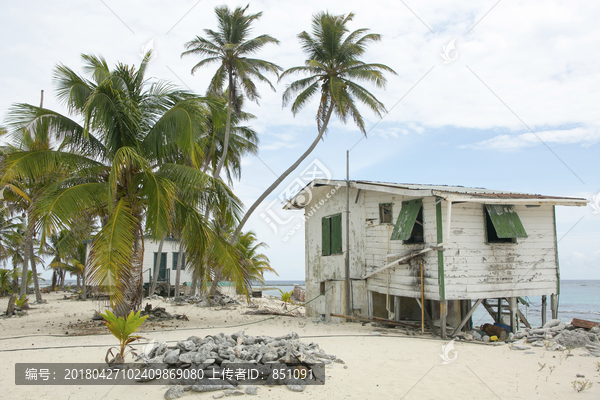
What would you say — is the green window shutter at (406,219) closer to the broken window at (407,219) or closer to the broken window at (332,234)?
the broken window at (407,219)

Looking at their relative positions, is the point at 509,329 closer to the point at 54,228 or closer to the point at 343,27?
the point at 54,228

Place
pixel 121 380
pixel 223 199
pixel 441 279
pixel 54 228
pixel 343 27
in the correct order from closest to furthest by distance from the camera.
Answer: pixel 121 380
pixel 54 228
pixel 441 279
pixel 223 199
pixel 343 27

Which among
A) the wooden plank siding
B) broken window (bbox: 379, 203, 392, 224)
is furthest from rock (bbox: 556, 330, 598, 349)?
broken window (bbox: 379, 203, 392, 224)

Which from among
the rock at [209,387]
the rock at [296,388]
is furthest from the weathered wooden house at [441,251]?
the rock at [209,387]

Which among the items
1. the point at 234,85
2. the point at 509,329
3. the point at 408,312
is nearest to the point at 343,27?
the point at 234,85

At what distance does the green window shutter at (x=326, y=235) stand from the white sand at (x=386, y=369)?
3.50 metres

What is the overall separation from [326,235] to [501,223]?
228 inches

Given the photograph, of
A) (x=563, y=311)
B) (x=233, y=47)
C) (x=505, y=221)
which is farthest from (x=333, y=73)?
(x=563, y=311)

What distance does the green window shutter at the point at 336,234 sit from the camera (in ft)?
44.0

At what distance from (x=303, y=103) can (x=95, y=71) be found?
906cm

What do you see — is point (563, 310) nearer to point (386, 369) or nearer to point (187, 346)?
point (386, 369)

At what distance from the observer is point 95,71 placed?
11367 mm

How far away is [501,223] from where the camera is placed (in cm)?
1016

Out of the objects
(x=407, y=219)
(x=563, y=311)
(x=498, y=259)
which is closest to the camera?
(x=498, y=259)
